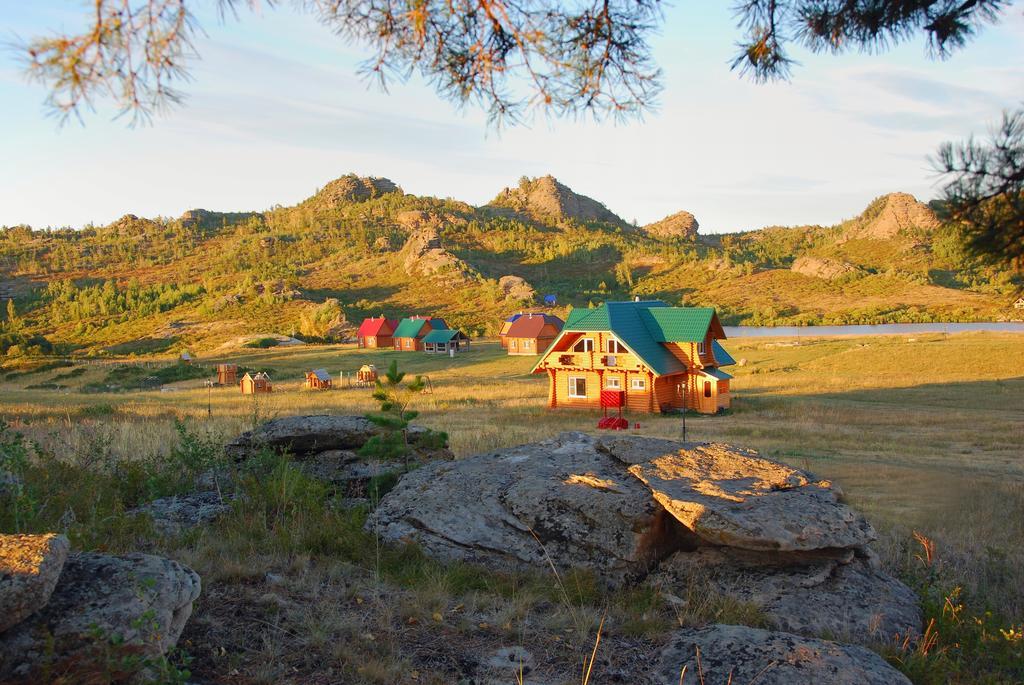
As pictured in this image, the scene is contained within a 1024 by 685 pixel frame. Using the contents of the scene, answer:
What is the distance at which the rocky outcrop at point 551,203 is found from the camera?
7259 inches

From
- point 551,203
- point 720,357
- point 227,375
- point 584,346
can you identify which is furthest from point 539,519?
point 551,203

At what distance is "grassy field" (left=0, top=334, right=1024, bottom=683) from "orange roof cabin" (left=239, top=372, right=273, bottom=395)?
4.95ft

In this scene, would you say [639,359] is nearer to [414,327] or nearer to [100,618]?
[100,618]

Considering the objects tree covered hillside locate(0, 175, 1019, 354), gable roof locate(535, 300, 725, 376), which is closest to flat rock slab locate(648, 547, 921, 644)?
gable roof locate(535, 300, 725, 376)

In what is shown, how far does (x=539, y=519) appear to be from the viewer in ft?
20.4

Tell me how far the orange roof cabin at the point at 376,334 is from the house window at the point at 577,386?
42805 mm

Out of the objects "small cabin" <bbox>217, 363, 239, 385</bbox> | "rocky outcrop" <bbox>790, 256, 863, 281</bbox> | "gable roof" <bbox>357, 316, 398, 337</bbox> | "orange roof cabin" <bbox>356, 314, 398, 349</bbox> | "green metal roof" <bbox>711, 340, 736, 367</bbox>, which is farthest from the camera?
"rocky outcrop" <bbox>790, 256, 863, 281</bbox>

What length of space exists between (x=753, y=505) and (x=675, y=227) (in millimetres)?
185638

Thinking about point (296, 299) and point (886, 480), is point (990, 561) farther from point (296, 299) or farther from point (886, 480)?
point (296, 299)

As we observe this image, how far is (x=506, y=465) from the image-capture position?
7195 mm

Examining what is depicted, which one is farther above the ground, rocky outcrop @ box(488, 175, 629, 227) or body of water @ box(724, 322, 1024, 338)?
rocky outcrop @ box(488, 175, 629, 227)

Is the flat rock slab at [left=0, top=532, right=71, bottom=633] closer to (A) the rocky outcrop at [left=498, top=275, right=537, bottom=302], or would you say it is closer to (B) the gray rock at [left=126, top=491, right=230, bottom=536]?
(B) the gray rock at [left=126, top=491, right=230, bottom=536]

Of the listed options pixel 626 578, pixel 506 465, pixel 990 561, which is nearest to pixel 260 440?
pixel 506 465

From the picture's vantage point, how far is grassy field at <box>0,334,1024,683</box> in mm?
5523
